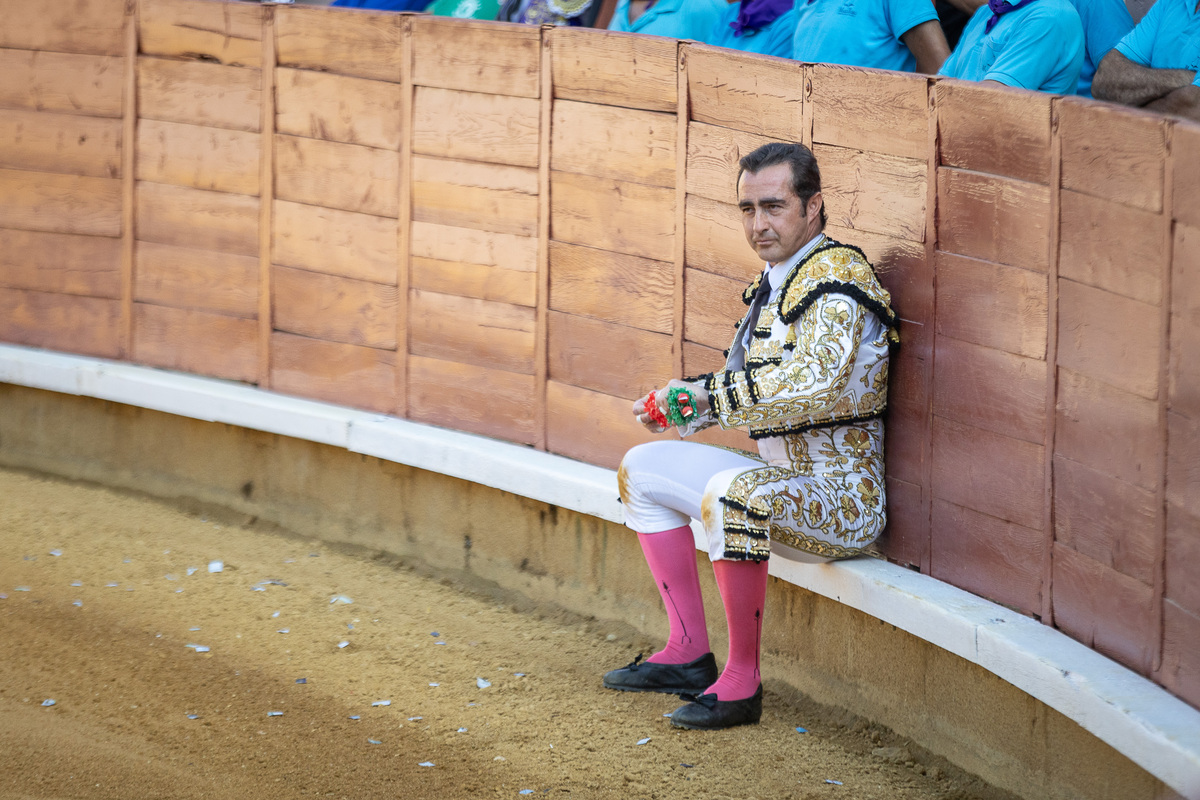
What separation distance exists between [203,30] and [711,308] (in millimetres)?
2788

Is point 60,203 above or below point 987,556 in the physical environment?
above

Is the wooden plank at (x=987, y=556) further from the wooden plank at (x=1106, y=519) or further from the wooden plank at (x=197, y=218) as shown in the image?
the wooden plank at (x=197, y=218)

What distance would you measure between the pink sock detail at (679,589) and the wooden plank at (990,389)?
31.1 inches

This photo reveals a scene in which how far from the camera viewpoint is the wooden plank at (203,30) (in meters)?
5.89

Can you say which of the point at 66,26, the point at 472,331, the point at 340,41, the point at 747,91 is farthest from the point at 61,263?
the point at 747,91

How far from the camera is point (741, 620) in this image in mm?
3793

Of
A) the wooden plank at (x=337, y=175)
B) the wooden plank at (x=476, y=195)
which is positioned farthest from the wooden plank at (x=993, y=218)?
the wooden plank at (x=337, y=175)

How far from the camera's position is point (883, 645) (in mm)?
3887

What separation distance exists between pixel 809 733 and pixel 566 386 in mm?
1578

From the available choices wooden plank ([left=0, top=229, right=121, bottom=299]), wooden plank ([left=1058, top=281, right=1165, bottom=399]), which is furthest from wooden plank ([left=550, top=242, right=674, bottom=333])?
wooden plank ([left=0, top=229, right=121, bottom=299])

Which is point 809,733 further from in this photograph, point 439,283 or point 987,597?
point 439,283

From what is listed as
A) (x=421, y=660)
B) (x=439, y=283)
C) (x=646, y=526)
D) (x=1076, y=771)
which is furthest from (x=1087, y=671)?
(x=439, y=283)

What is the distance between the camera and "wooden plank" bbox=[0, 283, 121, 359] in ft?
21.0

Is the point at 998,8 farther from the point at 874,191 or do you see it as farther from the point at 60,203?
the point at 60,203
